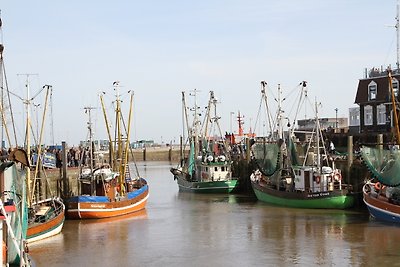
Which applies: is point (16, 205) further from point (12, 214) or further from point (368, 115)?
point (368, 115)

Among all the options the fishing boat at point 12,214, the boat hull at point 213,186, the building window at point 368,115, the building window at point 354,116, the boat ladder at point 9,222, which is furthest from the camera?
the building window at point 354,116

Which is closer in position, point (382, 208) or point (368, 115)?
point (382, 208)

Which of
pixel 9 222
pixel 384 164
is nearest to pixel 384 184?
pixel 384 164

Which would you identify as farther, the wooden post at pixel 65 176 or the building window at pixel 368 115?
the building window at pixel 368 115

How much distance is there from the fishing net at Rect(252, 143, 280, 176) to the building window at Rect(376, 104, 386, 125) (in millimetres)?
15151

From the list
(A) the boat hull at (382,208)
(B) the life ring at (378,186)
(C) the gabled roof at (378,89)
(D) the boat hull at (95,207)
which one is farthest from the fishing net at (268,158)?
(C) the gabled roof at (378,89)

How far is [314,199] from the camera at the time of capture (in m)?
39.8

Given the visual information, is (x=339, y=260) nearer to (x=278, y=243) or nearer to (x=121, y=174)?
(x=278, y=243)

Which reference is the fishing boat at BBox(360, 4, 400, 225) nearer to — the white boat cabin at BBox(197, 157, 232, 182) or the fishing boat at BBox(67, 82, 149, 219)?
the fishing boat at BBox(67, 82, 149, 219)

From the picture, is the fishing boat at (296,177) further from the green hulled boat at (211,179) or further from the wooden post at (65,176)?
the wooden post at (65,176)

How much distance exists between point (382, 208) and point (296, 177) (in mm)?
9495

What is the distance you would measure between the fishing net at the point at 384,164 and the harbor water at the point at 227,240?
7.63 ft

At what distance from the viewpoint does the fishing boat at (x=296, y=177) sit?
3944cm

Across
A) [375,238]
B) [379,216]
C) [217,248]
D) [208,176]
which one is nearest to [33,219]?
[217,248]
